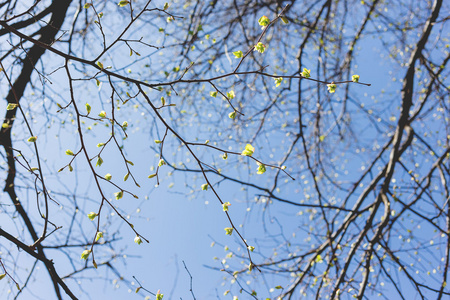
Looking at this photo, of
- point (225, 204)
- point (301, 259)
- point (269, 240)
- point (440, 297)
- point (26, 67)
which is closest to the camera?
point (225, 204)

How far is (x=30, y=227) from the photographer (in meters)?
3.20

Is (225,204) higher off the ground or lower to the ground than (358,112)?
lower

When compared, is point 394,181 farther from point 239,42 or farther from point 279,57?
point 239,42

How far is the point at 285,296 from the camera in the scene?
3.56 m

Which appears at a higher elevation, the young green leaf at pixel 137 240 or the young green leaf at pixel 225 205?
the young green leaf at pixel 225 205

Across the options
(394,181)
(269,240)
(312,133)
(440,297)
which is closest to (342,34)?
(312,133)

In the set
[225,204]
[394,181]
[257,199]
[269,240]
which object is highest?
[394,181]

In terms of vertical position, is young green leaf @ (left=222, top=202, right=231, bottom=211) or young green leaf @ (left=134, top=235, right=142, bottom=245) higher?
young green leaf @ (left=222, top=202, right=231, bottom=211)

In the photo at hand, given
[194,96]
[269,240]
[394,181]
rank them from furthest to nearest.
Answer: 1. [194,96]
2. [394,181]
3. [269,240]

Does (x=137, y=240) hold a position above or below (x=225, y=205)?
below

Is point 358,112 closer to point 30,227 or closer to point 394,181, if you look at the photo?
point 394,181

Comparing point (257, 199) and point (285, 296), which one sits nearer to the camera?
point (285, 296)

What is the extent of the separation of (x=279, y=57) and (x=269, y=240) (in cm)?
301

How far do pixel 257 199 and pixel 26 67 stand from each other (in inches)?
123
